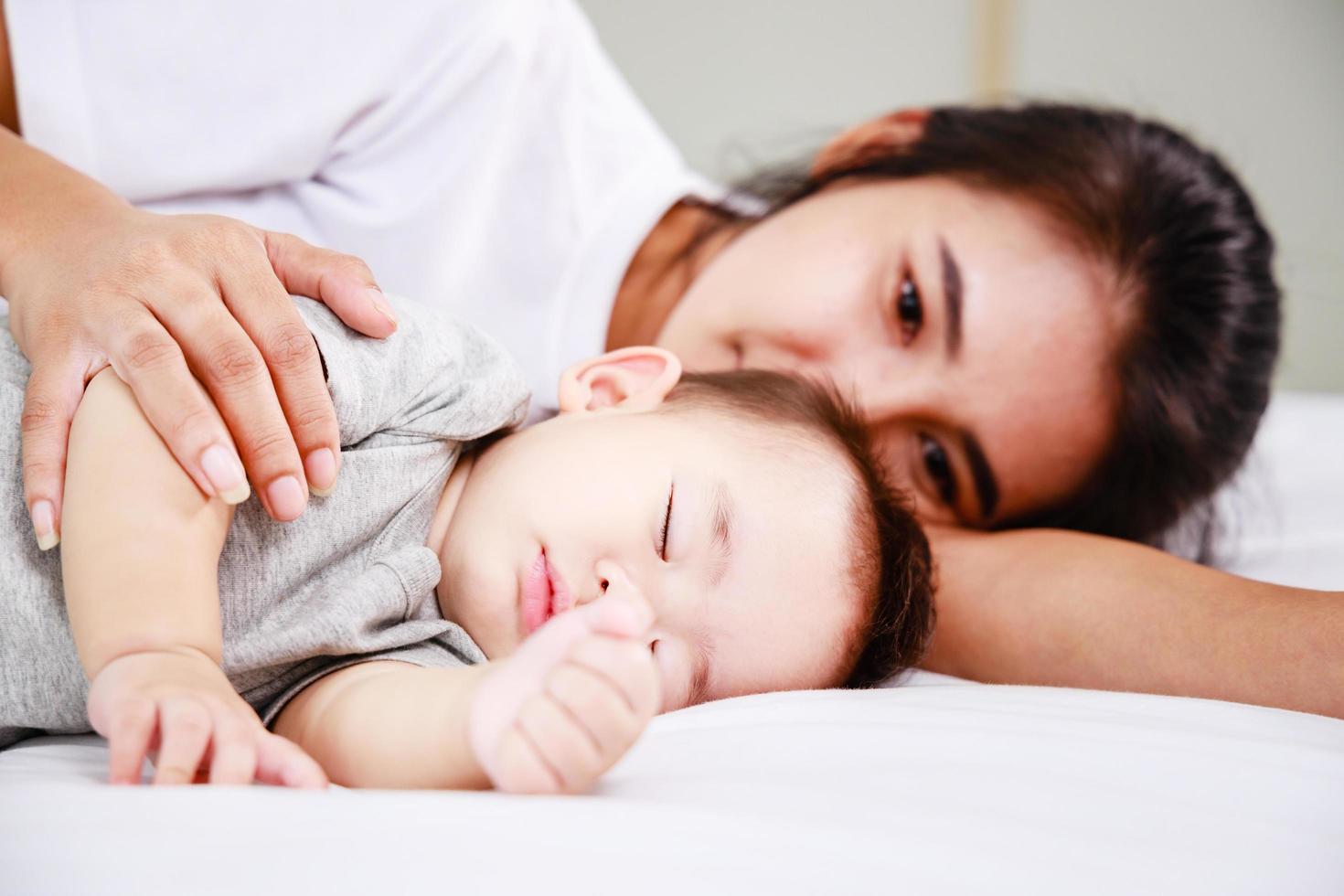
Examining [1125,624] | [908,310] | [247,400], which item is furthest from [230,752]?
[908,310]

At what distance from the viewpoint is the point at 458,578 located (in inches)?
30.5

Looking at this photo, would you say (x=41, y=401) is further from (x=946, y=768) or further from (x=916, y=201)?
(x=916, y=201)

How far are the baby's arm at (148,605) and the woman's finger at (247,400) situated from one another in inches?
1.4

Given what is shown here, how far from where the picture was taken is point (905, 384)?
114cm

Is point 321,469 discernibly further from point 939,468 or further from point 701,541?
point 939,468

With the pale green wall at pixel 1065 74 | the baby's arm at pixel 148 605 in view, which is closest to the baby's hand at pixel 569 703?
the baby's arm at pixel 148 605

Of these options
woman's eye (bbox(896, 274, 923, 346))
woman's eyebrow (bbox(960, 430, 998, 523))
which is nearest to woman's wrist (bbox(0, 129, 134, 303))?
woman's eye (bbox(896, 274, 923, 346))

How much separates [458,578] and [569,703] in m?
0.31

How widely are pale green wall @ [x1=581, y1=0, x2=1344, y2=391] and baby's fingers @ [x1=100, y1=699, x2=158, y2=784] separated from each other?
1.93 metres

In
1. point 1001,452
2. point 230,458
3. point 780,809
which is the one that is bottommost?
point 1001,452

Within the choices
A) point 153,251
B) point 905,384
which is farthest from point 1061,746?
point 153,251

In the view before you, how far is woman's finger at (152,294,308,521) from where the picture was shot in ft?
2.08

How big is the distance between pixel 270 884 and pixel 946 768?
373 mm

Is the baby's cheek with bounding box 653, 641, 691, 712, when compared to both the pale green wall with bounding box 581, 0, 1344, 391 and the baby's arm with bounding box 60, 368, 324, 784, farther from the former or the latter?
the pale green wall with bounding box 581, 0, 1344, 391
